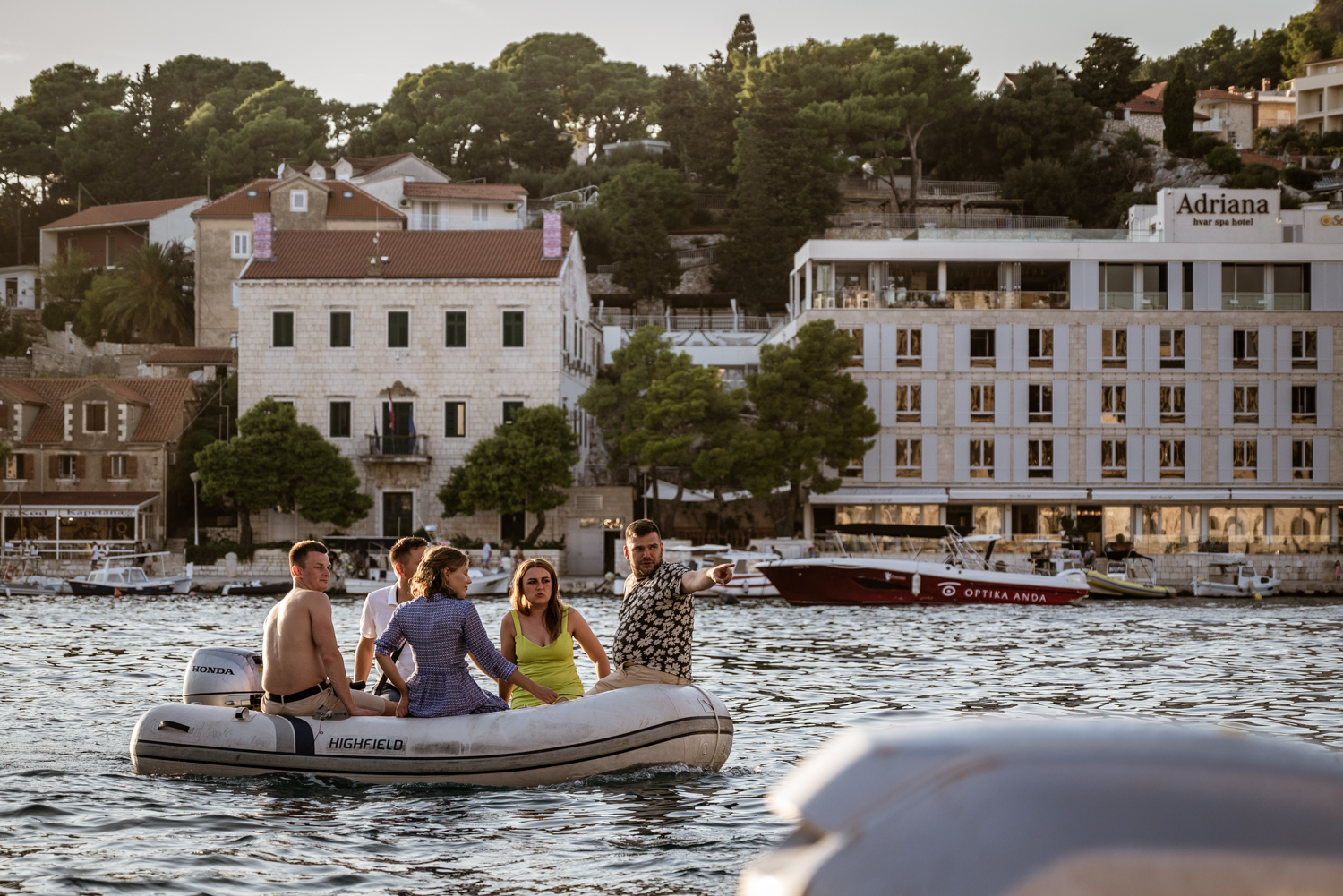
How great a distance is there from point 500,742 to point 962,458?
46778 millimetres

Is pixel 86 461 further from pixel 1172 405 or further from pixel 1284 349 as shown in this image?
pixel 1284 349

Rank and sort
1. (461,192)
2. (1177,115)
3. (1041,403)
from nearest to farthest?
(1041,403), (461,192), (1177,115)

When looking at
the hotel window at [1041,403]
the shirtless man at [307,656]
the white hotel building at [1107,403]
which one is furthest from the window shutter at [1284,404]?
the shirtless man at [307,656]

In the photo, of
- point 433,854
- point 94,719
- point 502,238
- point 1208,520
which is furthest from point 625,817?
point 1208,520

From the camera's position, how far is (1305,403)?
55.2m

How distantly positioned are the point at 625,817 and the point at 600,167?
80643 millimetres

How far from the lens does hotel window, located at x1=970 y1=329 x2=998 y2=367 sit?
54656 millimetres

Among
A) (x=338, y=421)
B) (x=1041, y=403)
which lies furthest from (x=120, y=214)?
(x=1041, y=403)

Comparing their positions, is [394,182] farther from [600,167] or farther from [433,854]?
[433,854]

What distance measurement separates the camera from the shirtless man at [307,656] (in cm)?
952

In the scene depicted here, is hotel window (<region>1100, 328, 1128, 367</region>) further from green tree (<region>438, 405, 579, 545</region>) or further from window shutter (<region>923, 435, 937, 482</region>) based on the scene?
green tree (<region>438, 405, 579, 545</region>)

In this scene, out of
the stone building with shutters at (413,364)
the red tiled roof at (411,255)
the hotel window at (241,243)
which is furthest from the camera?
the hotel window at (241,243)

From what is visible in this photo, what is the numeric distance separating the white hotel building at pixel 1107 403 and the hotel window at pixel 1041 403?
0.21ft

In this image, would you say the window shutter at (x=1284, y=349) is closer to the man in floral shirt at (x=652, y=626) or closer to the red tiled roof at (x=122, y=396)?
the red tiled roof at (x=122, y=396)
